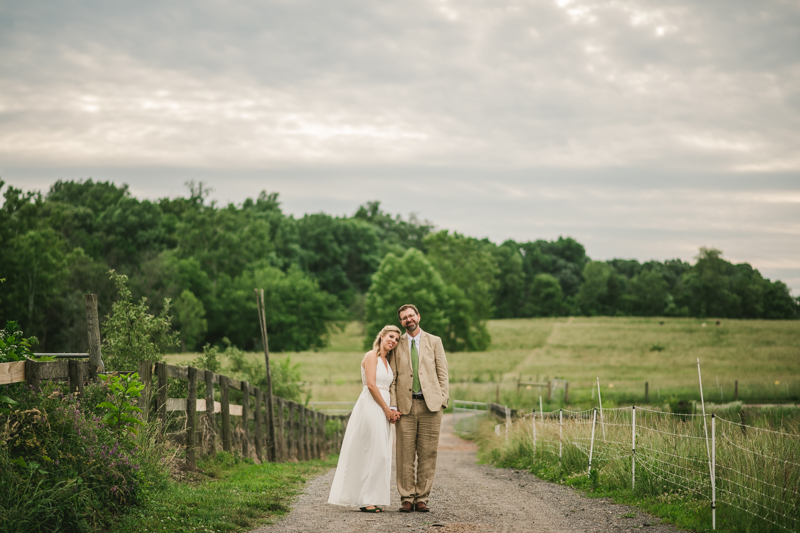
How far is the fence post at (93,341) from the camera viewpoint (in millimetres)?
6609

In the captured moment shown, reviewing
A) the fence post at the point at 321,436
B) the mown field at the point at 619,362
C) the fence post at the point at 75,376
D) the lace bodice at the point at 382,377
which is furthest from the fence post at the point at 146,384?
the mown field at the point at 619,362

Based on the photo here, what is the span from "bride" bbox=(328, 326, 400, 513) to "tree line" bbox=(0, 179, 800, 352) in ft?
121

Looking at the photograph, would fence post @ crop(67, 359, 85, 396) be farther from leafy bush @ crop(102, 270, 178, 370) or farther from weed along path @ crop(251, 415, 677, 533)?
leafy bush @ crop(102, 270, 178, 370)

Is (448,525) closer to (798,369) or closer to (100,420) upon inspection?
(100,420)

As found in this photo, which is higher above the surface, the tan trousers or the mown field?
the tan trousers

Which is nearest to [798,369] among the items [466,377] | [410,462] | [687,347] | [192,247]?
[687,347]

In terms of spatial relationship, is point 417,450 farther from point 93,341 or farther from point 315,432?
point 315,432

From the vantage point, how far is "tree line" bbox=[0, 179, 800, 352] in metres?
52.2

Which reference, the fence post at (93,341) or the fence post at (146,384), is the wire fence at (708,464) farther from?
the fence post at (93,341)

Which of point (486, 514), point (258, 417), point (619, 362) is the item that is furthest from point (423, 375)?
point (619, 362)

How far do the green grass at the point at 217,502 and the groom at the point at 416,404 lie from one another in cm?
139

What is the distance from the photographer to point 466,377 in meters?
48.2

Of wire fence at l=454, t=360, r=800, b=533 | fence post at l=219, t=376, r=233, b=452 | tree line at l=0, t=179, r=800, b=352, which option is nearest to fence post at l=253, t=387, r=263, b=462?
fence post at l=219, t=376, r=233, b=452

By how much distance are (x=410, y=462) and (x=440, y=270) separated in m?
75.6
